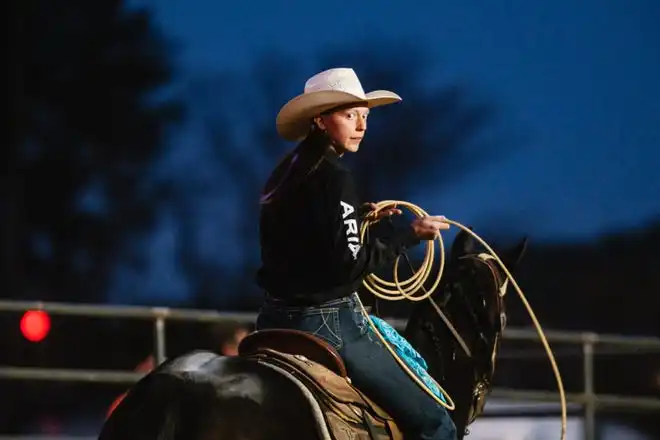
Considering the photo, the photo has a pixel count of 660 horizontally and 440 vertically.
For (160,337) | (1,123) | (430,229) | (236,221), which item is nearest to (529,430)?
(160,337)

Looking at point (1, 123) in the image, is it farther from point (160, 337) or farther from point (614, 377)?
point (614, 377)

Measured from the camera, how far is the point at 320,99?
13.4 feet

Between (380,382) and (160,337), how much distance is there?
14.1 ft

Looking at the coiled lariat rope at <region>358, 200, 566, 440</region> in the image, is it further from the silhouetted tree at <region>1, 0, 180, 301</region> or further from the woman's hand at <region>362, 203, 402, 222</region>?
the silhouetted tree at <region>1, 0, 180, 301</region>

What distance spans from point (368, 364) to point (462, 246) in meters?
1.38

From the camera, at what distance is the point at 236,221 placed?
65.1 ft

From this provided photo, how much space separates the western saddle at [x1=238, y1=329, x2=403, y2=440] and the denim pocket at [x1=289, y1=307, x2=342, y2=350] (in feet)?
0.12

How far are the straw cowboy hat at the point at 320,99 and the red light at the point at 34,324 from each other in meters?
4.23

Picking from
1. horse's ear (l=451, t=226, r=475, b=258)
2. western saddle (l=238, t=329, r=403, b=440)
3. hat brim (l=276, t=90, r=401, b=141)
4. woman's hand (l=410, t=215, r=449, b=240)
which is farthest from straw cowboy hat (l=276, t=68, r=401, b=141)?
horse's ear (l=451, t=226, r=475, b=258)

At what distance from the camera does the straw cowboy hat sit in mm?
4066

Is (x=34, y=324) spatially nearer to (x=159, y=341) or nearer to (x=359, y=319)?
(x=159, y=341)

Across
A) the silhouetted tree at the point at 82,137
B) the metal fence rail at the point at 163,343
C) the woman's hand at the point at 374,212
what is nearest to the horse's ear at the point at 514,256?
the woman's hand at the point at 374,212

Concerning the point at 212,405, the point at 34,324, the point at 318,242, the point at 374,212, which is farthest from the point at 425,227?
the point at 34,324

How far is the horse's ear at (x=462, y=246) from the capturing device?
5166 millimetres
